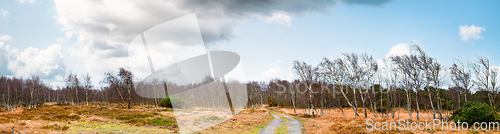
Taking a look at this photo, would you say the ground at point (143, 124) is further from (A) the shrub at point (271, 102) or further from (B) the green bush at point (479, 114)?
(A) the shrub at point (271, 102)

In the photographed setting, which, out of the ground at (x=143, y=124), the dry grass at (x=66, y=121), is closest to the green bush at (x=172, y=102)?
the dry grass at (x=66, y=121)

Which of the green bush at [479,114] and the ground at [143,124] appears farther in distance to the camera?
the green bush at [479,114]

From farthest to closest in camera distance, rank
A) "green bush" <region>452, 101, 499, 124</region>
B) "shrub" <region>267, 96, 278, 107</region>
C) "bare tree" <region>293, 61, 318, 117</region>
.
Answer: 1. "shrub" <region>267, 96, 278, 107</region>
2. "bare tree" <region>293, 61, 318, 117</region>
3. "green bush" <region>452, 101, 499, 124</region>

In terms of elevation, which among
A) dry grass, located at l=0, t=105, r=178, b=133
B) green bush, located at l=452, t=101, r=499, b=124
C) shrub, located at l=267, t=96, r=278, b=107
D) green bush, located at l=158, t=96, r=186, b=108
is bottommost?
shrub, located at l=267, t=96, r=278, b=107

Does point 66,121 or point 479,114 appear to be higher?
point 479,114

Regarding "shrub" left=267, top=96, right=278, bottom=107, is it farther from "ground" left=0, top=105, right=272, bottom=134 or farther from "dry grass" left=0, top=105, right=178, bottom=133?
"dry grass" left=0, top=105, right=178, bottom=133

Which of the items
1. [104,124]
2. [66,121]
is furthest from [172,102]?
[104,124]

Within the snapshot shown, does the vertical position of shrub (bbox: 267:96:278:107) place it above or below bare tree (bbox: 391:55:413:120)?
below

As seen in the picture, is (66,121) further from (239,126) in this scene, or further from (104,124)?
(239,126)

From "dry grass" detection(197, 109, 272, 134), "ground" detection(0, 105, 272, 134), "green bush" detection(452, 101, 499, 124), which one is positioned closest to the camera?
"ground" detection(0, 105, 272, 134)

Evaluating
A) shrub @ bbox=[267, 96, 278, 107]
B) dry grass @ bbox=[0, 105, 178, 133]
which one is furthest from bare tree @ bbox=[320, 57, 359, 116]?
shrub @ bbox=[267, 96, 278, 107]

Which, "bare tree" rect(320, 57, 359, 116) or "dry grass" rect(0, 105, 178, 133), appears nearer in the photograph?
"dry grass" rect(0, 105, 178, 133)

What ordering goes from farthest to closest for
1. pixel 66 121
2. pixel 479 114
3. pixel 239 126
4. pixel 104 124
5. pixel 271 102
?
1. pixel 271 102
2. pixel 239 126
3. pixel 66 121
4. pixel 104 124
5. pixel 479 114

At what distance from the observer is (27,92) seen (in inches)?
2571
